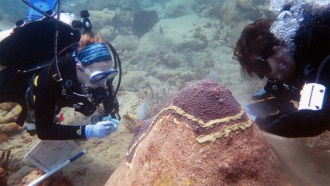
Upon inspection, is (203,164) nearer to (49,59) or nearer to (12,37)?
(49,59)

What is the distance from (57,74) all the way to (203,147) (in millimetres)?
2095

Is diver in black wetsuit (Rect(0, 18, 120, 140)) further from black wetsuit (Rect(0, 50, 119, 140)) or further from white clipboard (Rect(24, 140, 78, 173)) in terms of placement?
white clipboard (Rect(24, 140, 78, 173))

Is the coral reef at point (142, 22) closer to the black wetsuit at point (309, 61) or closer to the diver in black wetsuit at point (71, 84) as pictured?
the diver in black wetsuit at point (71, 84)

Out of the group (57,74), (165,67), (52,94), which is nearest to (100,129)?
(52,94)

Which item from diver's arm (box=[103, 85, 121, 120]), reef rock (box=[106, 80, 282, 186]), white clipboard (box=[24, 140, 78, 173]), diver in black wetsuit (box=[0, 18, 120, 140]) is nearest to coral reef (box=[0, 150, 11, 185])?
white clipboard (box=[24, 140, 78, 173])

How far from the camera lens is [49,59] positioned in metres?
3.90

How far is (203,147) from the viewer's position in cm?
194

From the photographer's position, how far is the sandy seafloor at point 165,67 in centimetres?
382

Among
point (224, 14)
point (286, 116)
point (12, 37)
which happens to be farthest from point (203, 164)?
point (224, 14)

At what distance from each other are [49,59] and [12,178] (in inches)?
74.0

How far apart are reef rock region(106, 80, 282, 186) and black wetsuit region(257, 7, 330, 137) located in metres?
0.33

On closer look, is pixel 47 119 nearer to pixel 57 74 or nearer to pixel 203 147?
pixel 57 74

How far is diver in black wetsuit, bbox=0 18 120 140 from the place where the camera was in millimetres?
3271

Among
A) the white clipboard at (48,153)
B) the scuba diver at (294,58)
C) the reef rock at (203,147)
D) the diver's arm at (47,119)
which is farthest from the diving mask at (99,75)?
the scuba diver at (294,58)
